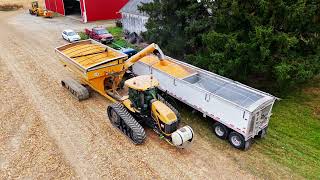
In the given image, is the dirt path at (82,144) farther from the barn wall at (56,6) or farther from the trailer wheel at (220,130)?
the barn wall at (56,6)

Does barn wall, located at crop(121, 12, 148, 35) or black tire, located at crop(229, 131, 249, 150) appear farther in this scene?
barn wall, located at crop(121, 12, 148, 35)

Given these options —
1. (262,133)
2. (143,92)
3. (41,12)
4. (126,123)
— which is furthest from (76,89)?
(41,12)

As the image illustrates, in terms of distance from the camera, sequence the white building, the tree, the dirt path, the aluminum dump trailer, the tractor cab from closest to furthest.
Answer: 1. the dirt path
2. the aluminum dump trailer
3. the tractor cab
4. the tree
5. the white building

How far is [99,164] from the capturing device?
12.1 m

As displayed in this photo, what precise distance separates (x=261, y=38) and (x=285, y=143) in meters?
5.05

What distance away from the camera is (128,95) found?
14477mm

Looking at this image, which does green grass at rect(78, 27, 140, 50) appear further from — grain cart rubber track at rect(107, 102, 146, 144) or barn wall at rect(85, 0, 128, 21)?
grain cart rubber track at rect(107, 102, 146, 144)

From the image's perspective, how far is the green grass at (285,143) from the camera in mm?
11844

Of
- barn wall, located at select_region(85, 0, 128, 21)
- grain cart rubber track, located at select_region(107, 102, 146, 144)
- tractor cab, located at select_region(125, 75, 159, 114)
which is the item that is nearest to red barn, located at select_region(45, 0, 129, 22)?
barn wall, located at select_region(85, 0, 128, 21)

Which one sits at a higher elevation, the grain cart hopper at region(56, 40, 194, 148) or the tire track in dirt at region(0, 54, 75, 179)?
the grain cart hopper at region(56, 40, 194, 148)

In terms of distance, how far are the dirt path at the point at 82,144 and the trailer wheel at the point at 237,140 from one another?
2.62 ft

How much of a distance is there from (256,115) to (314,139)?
3.55 m

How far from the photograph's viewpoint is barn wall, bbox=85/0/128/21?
1615 inches

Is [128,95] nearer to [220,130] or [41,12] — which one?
[220,130]
